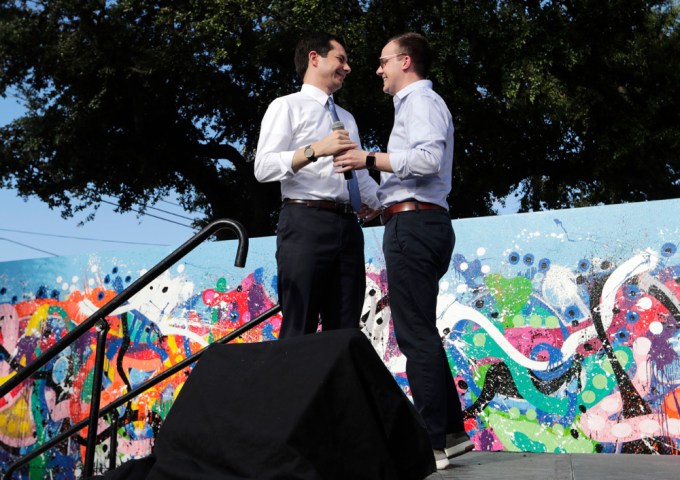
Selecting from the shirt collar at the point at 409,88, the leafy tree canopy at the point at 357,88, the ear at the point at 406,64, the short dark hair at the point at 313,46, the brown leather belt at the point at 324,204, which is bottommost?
the brown leather belt at the point at 324,204

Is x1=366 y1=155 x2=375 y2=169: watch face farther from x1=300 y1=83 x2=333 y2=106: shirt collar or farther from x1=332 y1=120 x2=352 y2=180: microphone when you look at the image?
x1=300 y1=83 x2=333 y2=106: shirt collar

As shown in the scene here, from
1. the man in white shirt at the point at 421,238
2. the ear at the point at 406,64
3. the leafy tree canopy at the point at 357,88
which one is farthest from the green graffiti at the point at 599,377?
the leafy tree canopy at the point at 357,88

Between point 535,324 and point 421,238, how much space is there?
2.35 m

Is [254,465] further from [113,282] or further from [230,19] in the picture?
[230,19]

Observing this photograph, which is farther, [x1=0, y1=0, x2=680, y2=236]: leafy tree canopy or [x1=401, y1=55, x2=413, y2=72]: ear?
[x1=0, y1=0, x2=680, y2=236]: leafy tree canopy

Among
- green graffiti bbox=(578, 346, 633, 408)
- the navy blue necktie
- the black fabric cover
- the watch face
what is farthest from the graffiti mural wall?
the black fabric cover

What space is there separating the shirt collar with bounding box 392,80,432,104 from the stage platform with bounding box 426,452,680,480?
5.43 ft

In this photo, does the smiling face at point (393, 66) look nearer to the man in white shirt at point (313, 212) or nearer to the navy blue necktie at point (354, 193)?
the man in white shirt at point (313, 212)

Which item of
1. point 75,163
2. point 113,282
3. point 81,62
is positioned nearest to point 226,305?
point 113,282

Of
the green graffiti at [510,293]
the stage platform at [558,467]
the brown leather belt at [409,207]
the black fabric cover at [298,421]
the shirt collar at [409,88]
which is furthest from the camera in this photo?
the green graffiti at [510,293]

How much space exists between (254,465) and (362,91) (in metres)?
13.5

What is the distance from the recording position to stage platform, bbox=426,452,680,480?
301 cm

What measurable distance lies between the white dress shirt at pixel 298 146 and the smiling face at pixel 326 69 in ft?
0.15

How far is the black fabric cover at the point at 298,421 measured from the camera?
1743 millimetres
